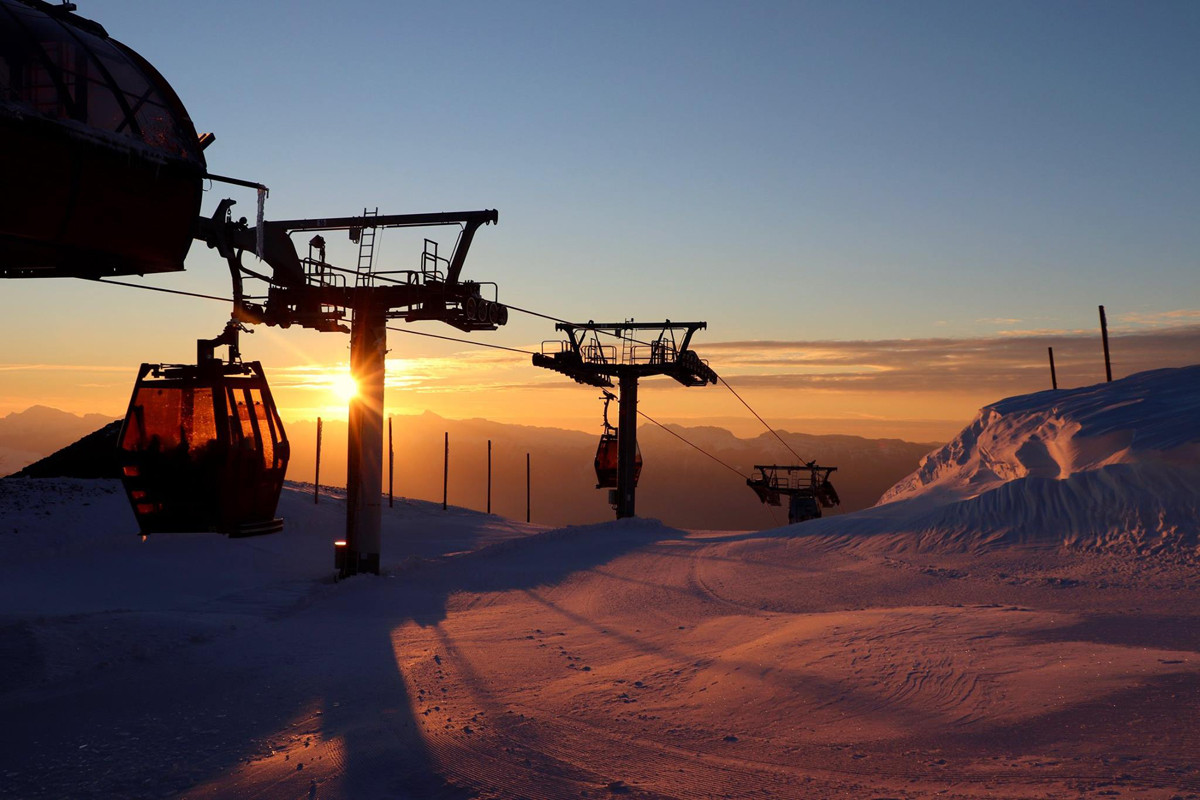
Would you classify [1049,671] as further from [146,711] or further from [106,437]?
[106,437]

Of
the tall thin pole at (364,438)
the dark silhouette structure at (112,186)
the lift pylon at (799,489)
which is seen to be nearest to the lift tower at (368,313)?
the tall thin pole at (364,438)

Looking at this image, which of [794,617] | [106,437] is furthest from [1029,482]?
[106,437]

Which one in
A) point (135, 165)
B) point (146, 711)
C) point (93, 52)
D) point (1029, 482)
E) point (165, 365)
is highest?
point (93, 52)

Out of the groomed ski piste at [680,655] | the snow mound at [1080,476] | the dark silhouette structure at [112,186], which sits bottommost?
the groomed ski piste at [680,655]

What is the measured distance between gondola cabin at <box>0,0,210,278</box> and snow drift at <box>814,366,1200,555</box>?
2353cm

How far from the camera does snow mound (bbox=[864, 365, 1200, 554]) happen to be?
25266 millimetres

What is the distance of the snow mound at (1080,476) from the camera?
2527 cm

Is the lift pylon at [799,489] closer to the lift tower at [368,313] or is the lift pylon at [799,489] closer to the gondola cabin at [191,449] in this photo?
the lift tower at [368,313]

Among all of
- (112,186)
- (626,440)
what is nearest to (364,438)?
(626,440)

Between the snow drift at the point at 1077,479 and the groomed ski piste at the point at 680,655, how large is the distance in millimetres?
132

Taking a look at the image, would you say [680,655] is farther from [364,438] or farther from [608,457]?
[608,457]

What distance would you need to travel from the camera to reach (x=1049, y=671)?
12805 millimetres

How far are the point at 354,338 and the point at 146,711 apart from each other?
49.1 ft

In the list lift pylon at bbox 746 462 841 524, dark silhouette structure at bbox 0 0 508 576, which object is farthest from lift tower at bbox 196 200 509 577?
lift pylon at bbox 746 462 841 524
